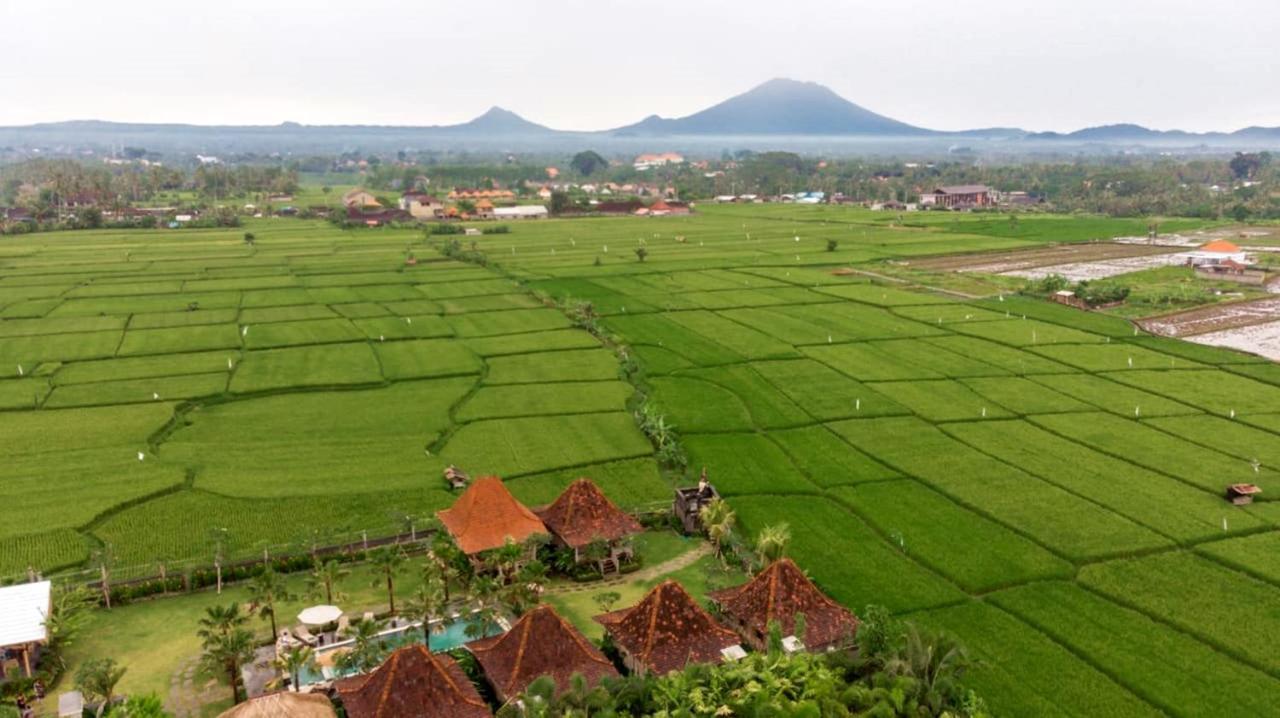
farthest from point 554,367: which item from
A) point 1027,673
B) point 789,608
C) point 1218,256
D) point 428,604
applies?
point 1218,256

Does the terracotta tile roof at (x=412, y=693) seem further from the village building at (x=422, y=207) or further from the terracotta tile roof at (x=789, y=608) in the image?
the village building at (x=422, y=207)

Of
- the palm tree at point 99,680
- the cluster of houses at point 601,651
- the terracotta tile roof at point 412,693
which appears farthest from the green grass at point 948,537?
the palm tree at point 99,680

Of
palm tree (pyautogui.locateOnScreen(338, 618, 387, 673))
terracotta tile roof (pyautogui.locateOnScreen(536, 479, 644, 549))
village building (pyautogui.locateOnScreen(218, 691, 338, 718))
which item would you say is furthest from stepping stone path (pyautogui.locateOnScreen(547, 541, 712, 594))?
village building (pyautogui.locateOnScreen(218, 691, 338, 718))

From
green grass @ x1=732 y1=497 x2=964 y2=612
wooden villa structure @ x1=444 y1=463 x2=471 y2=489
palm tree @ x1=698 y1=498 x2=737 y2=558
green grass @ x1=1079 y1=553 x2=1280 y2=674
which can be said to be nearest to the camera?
green grass @ x1=1079 y1=553 x2=1280 y2=674

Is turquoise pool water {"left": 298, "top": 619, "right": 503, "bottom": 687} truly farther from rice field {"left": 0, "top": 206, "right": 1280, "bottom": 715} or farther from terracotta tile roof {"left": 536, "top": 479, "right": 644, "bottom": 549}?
rice field {"left": 0, "top": 206, "right": 1280, "bottom": 715}

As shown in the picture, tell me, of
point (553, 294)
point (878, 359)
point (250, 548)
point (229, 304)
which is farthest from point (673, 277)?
point (250, 548)

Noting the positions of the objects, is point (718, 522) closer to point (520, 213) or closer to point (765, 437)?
point (765, 437)

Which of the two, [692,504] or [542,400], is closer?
[692,504]
